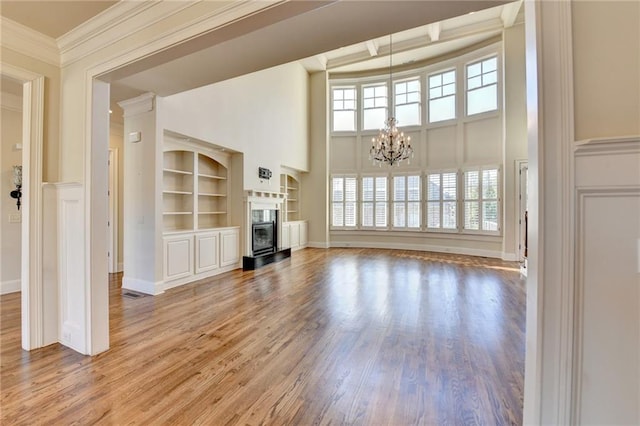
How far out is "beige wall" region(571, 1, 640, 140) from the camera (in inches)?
38.6

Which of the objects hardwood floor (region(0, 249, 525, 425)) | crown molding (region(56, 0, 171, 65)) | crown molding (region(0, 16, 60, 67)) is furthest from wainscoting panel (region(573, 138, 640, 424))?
crown molding (region(0, 16, 60, 67))

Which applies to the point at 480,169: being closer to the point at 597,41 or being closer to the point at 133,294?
the point at 597,41

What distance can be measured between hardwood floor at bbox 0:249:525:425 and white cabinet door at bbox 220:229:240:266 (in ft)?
4.53

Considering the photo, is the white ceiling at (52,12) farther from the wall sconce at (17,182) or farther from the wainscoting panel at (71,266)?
A: the wall sconce at (17,182)

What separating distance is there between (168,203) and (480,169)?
7427mm

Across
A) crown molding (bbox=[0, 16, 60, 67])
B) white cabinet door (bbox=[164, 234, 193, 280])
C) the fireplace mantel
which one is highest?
crown molding (bbox=[0, 16, 60, 67])

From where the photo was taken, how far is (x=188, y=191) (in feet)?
17.5

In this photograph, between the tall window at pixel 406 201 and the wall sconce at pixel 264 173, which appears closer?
the wall sconce at pixel 264 173

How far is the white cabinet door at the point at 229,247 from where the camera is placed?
562cm

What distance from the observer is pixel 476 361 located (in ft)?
7.79

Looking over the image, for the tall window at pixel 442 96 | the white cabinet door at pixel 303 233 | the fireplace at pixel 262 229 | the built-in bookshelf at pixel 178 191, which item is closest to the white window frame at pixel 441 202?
the tall window at pixel 442 96

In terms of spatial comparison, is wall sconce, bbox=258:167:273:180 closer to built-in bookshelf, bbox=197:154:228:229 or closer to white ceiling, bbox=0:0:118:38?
built-in bookshelf, bbox=197:154:228:229

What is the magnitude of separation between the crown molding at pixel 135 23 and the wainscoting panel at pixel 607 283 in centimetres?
172

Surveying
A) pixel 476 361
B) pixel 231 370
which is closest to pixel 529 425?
pixel 476 361
